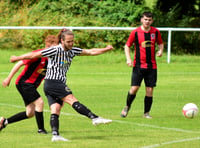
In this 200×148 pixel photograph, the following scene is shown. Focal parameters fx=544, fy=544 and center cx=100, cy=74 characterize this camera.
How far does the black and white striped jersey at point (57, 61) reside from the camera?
7.88 m

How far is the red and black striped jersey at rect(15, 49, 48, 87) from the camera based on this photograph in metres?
8.52

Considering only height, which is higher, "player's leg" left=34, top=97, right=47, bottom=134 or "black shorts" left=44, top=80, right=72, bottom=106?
"black shorts" left=44, top=80, right=72, bottom=106

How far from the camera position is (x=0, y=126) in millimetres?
8805

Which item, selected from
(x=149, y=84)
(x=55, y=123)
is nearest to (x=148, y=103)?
(x=149, y=84)

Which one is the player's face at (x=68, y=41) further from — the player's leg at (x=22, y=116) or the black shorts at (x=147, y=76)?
the black shorts at (x=147, y=76)

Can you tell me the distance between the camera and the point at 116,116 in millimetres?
10617

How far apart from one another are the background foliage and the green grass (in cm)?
431

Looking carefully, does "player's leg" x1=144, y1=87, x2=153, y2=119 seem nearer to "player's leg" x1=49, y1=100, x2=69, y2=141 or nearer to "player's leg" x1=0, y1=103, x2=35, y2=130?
"player's leg" x1=0, y1=103, x2=35, y2=130

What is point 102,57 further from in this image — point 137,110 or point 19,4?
point 137,110

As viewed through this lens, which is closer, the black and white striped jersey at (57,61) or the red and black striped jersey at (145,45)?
the black and white striped jersey at (57,61)

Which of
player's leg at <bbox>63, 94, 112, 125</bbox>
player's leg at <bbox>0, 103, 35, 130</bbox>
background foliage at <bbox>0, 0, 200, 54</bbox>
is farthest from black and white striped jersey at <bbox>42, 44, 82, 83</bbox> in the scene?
background foliage at <bbox>0, 0, 200, 54</bbox>

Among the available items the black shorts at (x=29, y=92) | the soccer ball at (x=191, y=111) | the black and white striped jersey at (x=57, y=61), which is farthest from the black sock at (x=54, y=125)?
the soccer ball at (x=191, y=111)

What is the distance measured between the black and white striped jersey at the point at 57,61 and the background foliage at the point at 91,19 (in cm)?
1628

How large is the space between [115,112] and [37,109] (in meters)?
2.83
